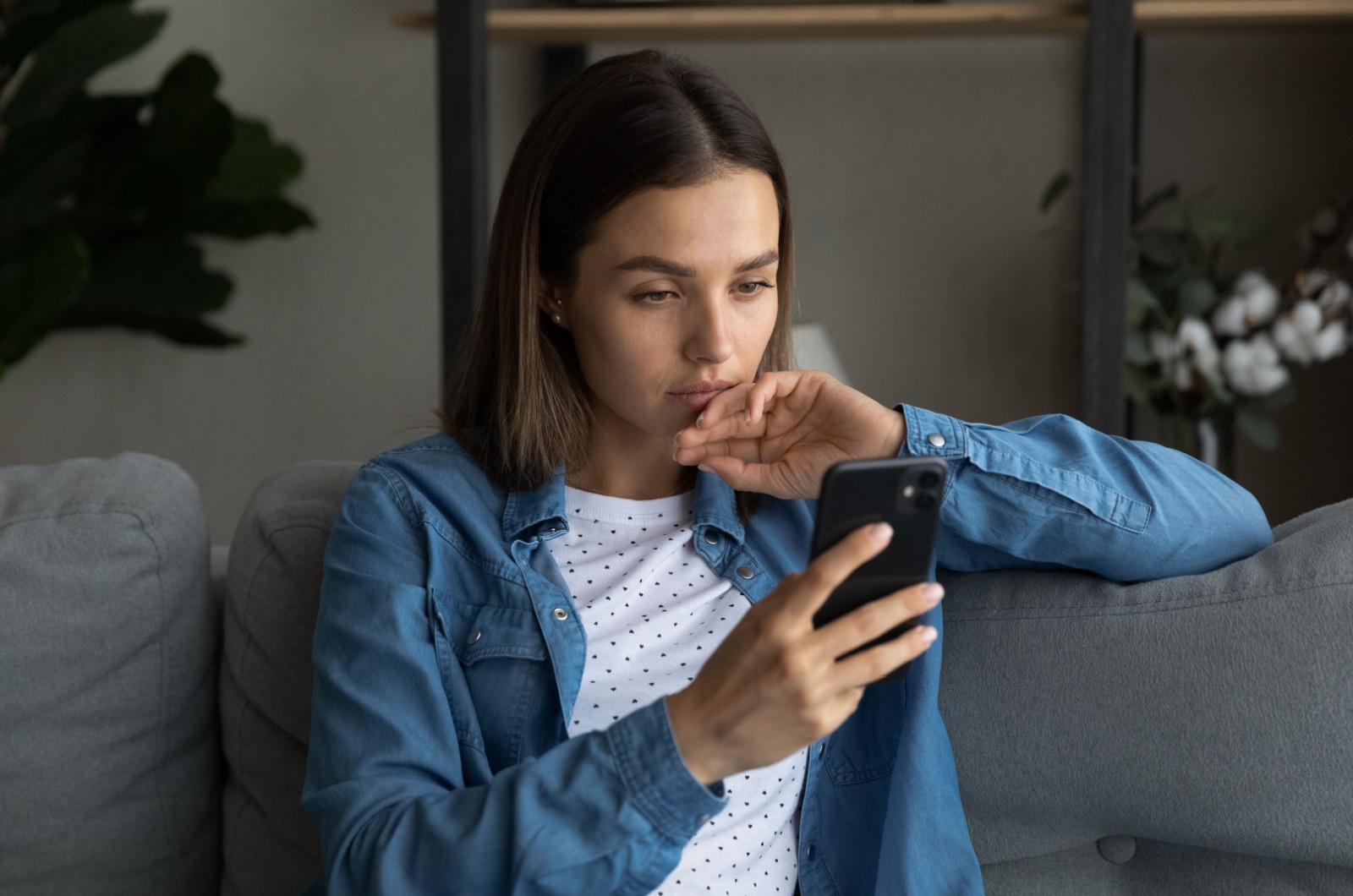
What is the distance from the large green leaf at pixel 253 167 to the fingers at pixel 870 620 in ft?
7.50

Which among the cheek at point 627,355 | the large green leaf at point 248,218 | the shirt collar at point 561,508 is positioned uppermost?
the large green leaf at point 248,218

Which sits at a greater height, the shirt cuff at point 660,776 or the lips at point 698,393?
the lips at point 698,393

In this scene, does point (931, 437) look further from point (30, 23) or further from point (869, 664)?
point (30, 23)

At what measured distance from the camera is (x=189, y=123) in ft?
8.43

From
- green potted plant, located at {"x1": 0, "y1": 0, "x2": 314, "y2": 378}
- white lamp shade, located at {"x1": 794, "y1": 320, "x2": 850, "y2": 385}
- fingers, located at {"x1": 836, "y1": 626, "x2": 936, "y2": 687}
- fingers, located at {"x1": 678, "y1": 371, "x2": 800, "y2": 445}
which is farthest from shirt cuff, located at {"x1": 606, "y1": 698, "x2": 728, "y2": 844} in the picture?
green potted plant, located at {"x1": 0, "y1": 0, "x2": 314, "y2": 378}

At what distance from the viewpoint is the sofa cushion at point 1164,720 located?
93cm

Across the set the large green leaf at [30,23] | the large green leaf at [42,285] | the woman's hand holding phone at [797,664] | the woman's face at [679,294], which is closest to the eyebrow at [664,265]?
the woman's face at [679,294]

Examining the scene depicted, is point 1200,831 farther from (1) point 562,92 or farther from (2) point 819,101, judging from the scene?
(2) point 819,101

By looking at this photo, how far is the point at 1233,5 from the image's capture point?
206 cm

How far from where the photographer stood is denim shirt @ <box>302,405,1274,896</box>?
0.76 meters

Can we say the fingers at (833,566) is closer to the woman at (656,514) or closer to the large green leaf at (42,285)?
the woman at (656,514)

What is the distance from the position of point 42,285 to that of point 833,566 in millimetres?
2081

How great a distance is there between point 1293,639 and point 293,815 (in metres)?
0.88

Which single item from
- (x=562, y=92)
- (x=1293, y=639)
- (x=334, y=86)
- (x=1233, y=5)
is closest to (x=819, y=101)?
(x=1233, y=5)
